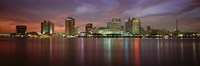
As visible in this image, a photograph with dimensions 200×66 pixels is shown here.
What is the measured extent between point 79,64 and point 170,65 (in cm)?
987

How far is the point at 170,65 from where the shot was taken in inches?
971

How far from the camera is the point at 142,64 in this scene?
25547 mm

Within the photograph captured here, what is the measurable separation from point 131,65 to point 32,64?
10.8 m

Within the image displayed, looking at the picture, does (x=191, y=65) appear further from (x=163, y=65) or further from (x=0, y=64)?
(x=0, y=64)

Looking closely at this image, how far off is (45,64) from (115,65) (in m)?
7.68

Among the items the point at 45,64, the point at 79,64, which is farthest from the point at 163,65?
the point at 45,64

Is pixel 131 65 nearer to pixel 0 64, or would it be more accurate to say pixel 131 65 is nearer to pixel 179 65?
pixel 179 65

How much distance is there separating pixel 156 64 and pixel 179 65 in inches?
94.6

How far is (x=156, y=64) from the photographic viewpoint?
83.8ft

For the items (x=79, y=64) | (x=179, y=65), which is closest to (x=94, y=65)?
(x=79, y=64)

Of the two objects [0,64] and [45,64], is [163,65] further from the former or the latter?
[0,64]

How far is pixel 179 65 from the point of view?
2469 cm

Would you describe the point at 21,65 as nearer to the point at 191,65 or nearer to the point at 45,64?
the point at 45,64

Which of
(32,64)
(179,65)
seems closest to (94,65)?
(32,64)
